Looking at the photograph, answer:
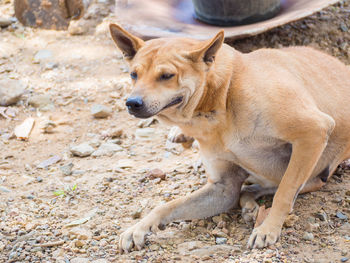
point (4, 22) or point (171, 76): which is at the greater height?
point (171, 76)

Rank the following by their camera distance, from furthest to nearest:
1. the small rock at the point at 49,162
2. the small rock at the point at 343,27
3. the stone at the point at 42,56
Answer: the stone at the point at 42,56, the small rock at the point at 343,27, the small rock at the point at 49,162

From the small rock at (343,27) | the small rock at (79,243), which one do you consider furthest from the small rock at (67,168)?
the small rock at (343,27)

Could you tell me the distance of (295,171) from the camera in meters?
2.97

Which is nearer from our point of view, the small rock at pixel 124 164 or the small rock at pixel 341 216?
the small rock at pixel 341 216

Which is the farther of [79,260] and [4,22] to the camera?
[4,22]

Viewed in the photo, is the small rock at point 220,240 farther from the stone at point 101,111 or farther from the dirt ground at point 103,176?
the stone at point 101,111

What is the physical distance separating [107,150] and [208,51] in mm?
1878

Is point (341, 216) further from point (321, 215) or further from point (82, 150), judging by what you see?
point (82, 150)

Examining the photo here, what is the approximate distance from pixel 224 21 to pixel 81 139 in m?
1.92

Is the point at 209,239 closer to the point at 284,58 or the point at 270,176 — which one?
the point at 270,176

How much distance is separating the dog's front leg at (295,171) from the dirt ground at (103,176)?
0.29 feet

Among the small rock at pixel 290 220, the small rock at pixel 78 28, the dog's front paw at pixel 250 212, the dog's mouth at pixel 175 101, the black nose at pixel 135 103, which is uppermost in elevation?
the black nose at pixel 135 103

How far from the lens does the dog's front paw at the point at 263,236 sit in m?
2.93

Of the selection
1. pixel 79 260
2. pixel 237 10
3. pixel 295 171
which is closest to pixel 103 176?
pixel 79 260
